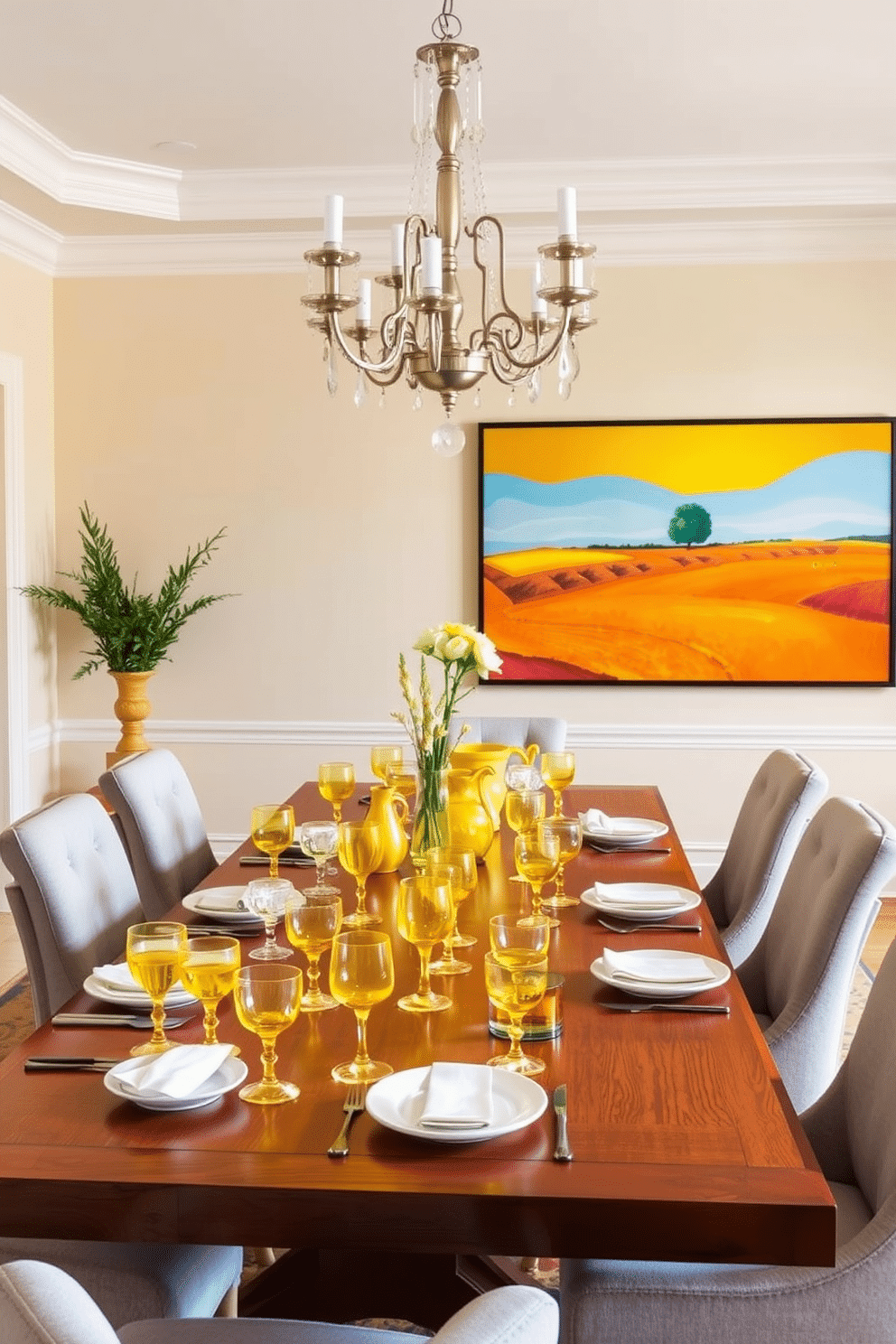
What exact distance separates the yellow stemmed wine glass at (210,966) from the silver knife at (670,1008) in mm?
574

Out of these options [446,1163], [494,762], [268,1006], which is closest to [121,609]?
[494,762]

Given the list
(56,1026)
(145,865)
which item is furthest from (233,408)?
(56,1026)

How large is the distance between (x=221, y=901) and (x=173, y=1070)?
831 mm

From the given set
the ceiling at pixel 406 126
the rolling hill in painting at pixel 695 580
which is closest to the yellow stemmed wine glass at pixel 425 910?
the ceiling at pixel 406 126

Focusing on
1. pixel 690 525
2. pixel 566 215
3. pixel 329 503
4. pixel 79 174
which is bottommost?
pixel 690 525

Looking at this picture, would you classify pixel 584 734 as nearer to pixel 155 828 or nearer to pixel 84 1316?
pixel 155 828

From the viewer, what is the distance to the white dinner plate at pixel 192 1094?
5.13 feet

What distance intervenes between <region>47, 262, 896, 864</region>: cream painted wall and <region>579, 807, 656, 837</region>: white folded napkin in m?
2.07

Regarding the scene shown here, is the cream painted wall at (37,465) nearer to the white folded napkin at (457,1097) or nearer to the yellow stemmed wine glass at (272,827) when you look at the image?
the yellow stemmed wine glass at (272,827)

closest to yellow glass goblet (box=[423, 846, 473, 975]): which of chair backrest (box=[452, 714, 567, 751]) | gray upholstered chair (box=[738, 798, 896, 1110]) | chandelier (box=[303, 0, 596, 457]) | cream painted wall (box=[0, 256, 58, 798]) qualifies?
gray upholstered chair (box=[738, 798, 896, 1110])

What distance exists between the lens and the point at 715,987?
2.04 m

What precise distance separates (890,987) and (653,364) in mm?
3674

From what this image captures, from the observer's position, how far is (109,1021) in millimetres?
1880

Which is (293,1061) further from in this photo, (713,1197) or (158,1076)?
(713,1197)
